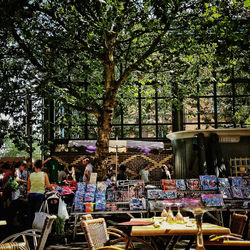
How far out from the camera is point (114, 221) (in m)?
10.5

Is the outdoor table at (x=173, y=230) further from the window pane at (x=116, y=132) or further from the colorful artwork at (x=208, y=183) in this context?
the window pane at (x=116, y=132)

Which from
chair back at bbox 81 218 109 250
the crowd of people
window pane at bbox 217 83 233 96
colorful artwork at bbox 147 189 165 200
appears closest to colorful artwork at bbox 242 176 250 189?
colorful artwork at bbox 147 189 165 200

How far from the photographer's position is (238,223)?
566cm

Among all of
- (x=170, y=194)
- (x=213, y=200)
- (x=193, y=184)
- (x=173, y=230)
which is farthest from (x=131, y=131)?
(x=173, y=230)

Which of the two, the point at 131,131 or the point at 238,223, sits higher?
the point at 131,131

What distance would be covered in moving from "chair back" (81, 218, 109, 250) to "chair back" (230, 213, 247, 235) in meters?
2.09

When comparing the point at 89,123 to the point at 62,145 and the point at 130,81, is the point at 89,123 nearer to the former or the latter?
the point at 62,145

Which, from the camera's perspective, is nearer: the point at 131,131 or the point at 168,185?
the point at 168,185

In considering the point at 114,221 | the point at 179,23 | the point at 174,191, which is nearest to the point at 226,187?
the point at 174,191

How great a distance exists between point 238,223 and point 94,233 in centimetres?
234

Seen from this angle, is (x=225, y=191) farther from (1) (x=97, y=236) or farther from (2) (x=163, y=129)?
(2) (x=163, y=129)

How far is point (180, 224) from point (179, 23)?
7.68m

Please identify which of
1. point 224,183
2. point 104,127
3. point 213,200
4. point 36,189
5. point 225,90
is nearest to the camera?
point 213,200

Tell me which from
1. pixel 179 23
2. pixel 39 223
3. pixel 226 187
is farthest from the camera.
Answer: pixel 179 23
